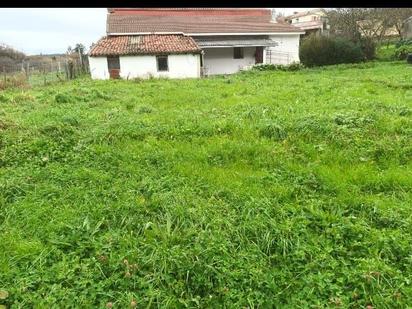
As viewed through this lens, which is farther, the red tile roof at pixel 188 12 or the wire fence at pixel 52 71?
the red tile roof at pixel 188 12

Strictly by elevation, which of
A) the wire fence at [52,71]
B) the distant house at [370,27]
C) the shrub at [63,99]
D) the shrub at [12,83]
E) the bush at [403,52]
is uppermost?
the distant house at [370,27]

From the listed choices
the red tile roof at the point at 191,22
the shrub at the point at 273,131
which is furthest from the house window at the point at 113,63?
the shrub at the point at 273,131

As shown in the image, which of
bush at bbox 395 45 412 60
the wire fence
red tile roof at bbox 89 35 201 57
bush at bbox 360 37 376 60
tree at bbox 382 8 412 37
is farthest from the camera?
tree at bbox 382 8 412 37

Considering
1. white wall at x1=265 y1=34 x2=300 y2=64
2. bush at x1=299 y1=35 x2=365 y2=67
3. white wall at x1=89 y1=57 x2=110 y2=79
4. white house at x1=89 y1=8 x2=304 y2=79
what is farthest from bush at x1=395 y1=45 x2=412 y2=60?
white wall at x1=89 y1=57 x2=110 y2=79

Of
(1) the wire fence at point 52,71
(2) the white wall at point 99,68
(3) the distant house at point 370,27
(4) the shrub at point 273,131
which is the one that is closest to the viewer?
(4) the shrub at point 273,131

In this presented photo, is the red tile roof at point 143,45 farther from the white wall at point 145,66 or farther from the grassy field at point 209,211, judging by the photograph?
the grassy field at point 209,211

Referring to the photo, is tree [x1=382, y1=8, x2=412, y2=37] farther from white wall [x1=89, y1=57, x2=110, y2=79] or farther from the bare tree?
white wall [x1=89, y1=57, x2=110, y2=79]

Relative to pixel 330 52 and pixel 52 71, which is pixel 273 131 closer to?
pixel 330 52

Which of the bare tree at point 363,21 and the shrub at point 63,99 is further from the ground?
the bare tree at point 363,21

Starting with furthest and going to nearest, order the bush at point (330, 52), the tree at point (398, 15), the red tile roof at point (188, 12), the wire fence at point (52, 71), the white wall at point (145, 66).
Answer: the tree at point (398, 15)
the red tile roof at point (188, 12)
the bush at point (330, 52)
the white wall at point (145, 66)
the wire fence at point (52, 71)

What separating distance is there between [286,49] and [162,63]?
1036 centimetres

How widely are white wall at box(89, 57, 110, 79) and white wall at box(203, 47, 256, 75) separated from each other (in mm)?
6948

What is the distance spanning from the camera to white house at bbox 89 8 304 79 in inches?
789

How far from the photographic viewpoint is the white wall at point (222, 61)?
24328 mm
